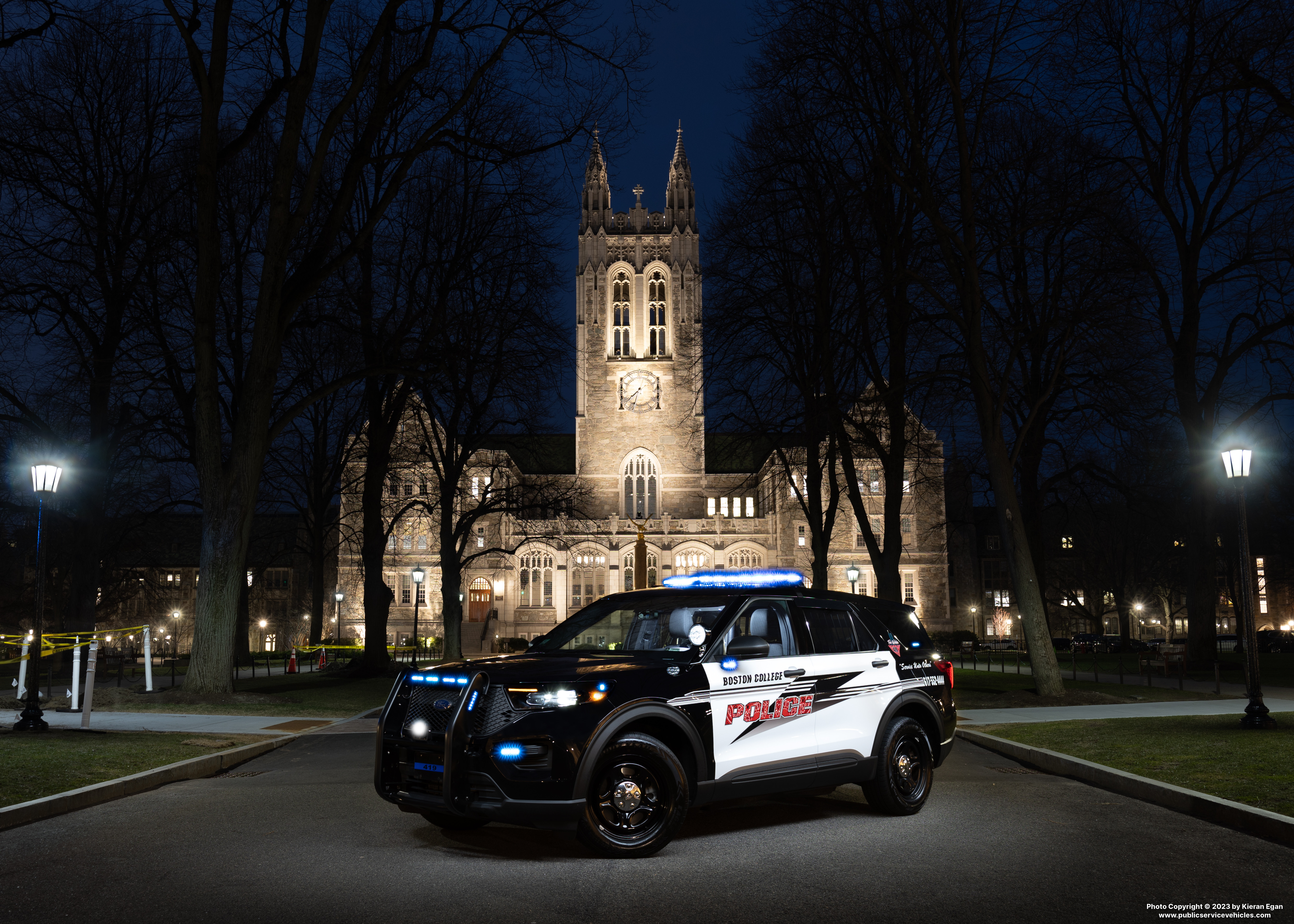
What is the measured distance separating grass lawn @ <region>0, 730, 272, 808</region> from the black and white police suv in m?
4.02

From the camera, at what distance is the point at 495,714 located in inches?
265

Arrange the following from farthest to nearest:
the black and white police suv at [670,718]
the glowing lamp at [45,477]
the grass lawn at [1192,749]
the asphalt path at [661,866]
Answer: the glowing lamp at [45,477] → the grass lawn at [1192,749] → the black and white police suv at [670,718] → the asphalt path at [661,866]

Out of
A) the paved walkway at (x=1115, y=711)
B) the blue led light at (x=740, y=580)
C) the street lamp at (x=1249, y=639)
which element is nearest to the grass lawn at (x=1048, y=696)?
the paved walkway at (x=1115, y=711)

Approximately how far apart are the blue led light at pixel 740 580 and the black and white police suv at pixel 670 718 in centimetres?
2

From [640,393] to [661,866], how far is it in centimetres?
6694

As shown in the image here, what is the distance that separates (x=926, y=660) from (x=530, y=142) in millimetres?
18307

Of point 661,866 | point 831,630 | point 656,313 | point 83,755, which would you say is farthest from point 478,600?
point 661,866

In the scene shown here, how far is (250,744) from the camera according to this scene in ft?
43.1

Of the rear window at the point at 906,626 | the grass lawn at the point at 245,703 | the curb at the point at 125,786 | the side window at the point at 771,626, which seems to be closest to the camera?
the side window at the point at 771,626

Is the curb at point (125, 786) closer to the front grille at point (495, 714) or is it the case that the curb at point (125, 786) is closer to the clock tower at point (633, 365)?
the front grille at point (495, 714)

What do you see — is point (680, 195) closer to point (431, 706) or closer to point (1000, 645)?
point (1000, 645)

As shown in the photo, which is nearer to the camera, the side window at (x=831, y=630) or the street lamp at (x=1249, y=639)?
the side window at (x=831, y=630)

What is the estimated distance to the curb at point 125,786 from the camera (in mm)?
8219

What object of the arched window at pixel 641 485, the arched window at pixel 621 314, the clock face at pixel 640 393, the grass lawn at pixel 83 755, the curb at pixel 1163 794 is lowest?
the curb at pixel 1163 794
